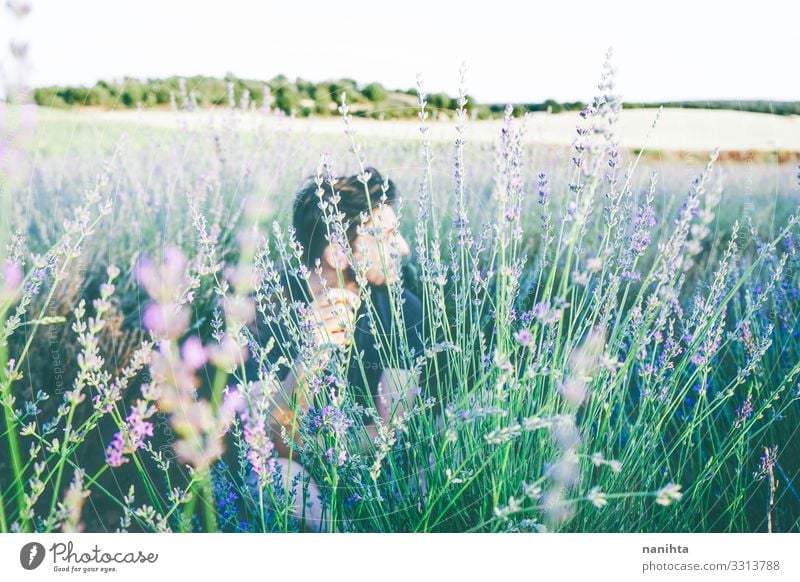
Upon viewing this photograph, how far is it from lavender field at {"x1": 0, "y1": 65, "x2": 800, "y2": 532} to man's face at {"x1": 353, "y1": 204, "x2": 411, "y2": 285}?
48 mm

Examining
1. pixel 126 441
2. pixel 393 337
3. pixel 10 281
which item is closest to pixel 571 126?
pixel 393 337

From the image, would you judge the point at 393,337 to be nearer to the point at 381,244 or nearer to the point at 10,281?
the point at 381,244

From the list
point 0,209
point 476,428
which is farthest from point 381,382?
point 0,209

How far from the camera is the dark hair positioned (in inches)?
67.7

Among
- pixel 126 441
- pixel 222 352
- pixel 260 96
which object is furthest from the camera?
pixel 260 96

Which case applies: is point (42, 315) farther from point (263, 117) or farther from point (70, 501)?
point (263, 117)

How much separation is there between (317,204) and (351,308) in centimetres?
29

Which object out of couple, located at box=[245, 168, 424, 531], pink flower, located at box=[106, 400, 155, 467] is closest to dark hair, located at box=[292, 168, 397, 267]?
couple, located at box=[245, 168, 424, 531]

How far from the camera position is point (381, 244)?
1580mm

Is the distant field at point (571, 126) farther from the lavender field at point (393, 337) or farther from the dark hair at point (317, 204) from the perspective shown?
the dark hair at point (317, 204)

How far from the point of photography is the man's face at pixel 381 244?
156cm

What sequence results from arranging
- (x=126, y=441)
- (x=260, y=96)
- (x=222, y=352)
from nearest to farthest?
1. (x=126, y=441)
2. (x=222, y=352)
3. (x=260, y=96)

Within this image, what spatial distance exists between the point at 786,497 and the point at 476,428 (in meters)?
0.94

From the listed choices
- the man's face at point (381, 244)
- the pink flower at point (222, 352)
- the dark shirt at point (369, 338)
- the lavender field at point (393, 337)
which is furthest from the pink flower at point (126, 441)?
the man's face at point (381, 244)
